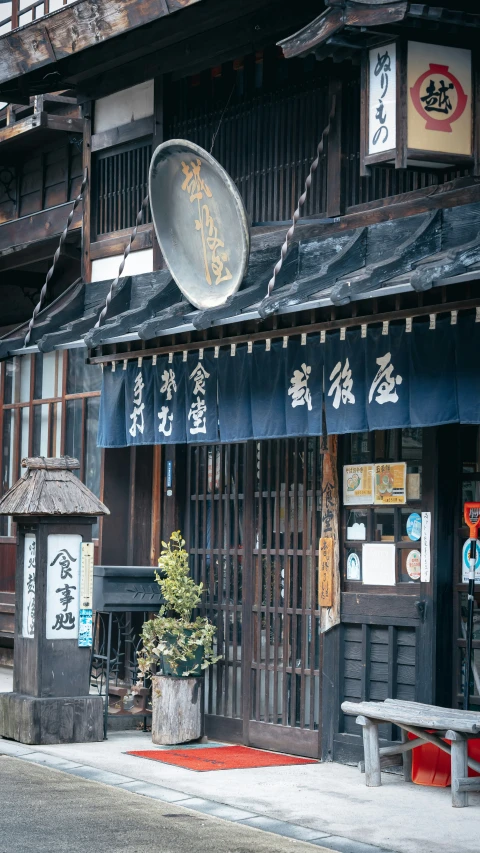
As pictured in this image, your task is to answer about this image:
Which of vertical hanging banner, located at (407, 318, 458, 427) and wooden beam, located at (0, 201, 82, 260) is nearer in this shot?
vertical hanging banner, located at (407, 318, 458, 427)

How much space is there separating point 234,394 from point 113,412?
204 centimetres

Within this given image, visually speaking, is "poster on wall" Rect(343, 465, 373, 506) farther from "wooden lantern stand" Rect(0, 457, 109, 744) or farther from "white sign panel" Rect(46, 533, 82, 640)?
"white sign panel" Rect(46, 533, 82, 640)

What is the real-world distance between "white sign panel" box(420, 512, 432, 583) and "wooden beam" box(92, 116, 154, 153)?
5975mm

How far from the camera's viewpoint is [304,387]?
1098cm

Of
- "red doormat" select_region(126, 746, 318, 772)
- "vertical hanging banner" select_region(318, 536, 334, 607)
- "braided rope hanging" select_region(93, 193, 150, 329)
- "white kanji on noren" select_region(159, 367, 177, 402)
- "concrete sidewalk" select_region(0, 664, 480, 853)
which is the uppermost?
"braided rope hanging" select_region(93, 193, 150, 329)

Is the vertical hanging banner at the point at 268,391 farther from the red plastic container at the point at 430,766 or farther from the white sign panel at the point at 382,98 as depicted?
the red plastic container at the point at 430,766

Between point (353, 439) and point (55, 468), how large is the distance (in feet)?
10.5

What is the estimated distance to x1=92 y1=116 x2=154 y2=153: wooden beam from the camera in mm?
14117

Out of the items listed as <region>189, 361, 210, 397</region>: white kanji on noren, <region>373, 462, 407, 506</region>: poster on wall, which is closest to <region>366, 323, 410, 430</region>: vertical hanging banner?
<region>373, 462, 407, 506</region>: poster on wall

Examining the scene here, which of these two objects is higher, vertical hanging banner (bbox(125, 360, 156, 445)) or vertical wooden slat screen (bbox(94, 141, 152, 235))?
vertical wooden slat screen (bbox(94, 141, 152, 235))

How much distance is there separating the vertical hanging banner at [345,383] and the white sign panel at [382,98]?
5.35 ft

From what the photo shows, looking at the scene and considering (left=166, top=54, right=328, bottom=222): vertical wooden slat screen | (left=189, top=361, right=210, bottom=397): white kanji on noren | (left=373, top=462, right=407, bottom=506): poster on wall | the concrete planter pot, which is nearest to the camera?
(left=373, top=462, right=407, bottom=506): poster on wall

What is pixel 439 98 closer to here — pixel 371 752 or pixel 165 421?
pixel 165 421

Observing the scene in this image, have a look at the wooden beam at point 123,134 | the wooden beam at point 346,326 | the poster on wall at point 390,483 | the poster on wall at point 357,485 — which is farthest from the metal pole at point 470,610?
the wooden beam at point 123,134
